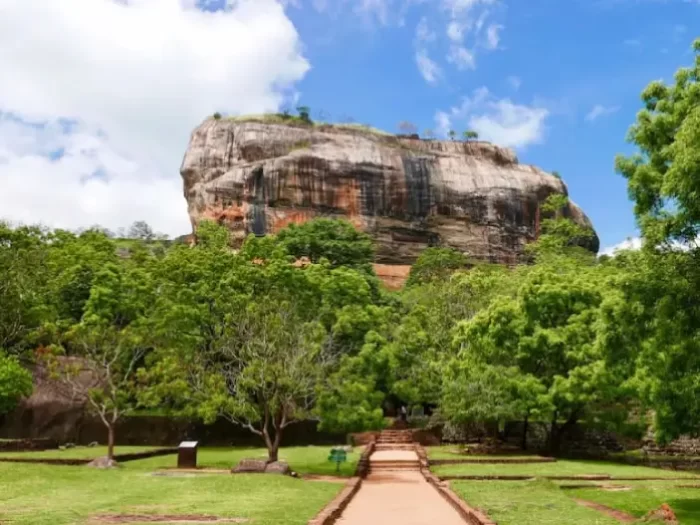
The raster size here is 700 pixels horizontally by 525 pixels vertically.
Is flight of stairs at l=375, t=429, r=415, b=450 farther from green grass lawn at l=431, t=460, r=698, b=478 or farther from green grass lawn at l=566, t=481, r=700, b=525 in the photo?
green grass lawn at l=566, t=481, r=700, b=525

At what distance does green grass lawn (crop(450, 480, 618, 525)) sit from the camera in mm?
11273

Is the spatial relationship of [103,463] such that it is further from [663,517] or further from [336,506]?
[663,517]

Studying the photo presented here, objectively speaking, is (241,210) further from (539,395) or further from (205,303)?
(539,395)

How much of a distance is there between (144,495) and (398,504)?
16.7ft

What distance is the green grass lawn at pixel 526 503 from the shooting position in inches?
444

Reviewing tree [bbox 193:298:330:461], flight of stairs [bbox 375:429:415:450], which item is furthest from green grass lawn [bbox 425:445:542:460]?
tree [bbox 193:298:330:461]

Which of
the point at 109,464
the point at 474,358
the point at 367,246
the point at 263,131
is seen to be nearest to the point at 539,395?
the point at 474,358

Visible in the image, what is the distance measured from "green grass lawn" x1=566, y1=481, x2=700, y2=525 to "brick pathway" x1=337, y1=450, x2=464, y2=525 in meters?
3.23

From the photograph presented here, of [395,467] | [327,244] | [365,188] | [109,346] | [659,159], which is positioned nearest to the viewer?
[659,159]

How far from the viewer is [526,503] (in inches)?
531

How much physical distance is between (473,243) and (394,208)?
374 inches

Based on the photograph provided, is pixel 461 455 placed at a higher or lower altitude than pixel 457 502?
higher

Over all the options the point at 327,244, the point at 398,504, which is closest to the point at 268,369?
the point at 398,504

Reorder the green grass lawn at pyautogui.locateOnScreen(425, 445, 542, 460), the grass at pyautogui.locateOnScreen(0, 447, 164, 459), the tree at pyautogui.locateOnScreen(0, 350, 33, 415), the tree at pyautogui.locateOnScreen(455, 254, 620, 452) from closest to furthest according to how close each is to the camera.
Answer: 1. the grass at pyautogui.locateOnScreen(0, 447, 164, 459)
2. the tree at pyautogui.locateOnScreen(0, 350, 33, 415)
3. the green grass lawn at pyautogui.locateOnScreen(425, 445, 542, 460)
4. the tree at pyautogui.locateOnScreen(455, 254, 620, 452)
